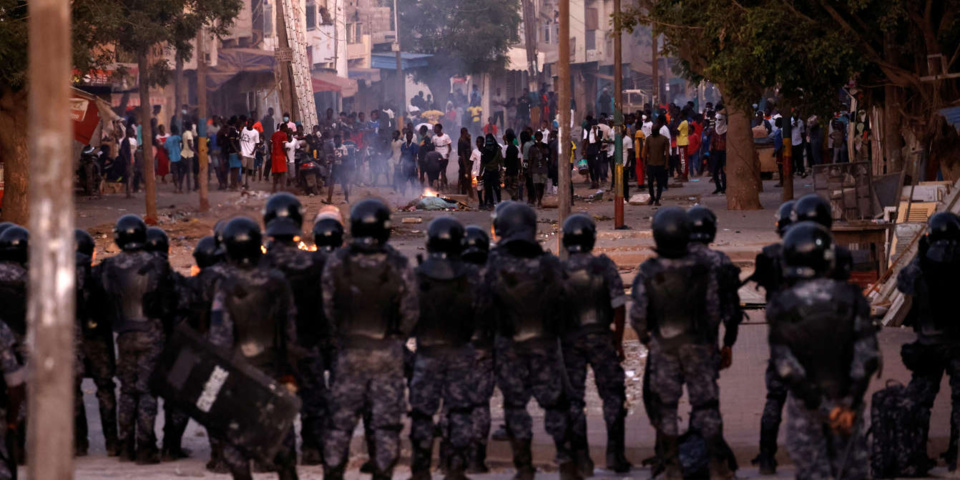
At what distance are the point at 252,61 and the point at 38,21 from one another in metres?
42.0

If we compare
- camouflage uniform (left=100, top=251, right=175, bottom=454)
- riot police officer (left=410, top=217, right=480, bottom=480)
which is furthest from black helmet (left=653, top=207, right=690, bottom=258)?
camouflage uniform (left=100, top=251, right=175, bottom=454)

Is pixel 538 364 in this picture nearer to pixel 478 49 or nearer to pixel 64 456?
pixel 64 456

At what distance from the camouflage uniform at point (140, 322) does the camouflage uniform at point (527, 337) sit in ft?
7.53

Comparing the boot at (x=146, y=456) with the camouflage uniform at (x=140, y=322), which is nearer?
the camouflage uniform at (x=140, y=322)

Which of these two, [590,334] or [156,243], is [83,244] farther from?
[590,334]

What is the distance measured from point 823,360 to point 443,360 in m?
2.30

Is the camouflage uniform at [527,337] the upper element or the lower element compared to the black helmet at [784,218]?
lower

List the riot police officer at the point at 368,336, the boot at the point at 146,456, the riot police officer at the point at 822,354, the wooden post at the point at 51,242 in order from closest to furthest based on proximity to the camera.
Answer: the wooden post at the point at 51,242 → the riot police officer at the point at 822,354 → the riot police officer at the point at 368,336 → the boot at the point at 146,456

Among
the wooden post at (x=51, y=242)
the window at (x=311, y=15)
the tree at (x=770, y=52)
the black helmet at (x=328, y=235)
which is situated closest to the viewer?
the wooden post at (x=51, y=242)

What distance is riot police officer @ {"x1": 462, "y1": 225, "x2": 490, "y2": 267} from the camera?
9078 mm

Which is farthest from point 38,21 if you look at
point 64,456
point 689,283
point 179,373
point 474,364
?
point 689,283

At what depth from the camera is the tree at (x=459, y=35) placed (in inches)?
2464

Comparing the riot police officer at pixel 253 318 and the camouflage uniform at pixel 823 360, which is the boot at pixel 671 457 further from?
the riot police officer at pixel 253 318

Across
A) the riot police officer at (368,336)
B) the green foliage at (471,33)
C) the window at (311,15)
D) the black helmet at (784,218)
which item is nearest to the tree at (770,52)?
the black helmet at (784,218)
